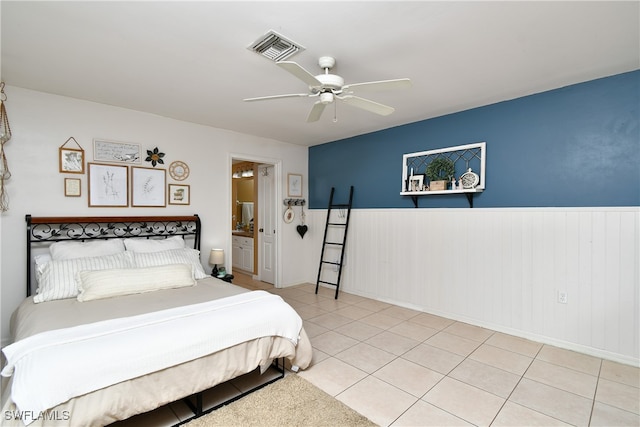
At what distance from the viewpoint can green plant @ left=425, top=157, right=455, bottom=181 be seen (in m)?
3.65

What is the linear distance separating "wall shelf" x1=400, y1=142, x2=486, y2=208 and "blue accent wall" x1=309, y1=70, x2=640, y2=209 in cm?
7

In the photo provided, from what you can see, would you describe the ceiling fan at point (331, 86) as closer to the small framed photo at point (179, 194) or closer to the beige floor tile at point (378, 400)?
the beige floor tile at point (378, 400)

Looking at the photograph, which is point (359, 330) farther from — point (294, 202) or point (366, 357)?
point (294, 202)

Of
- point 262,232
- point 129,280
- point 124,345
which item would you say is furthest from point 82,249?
point 262,232

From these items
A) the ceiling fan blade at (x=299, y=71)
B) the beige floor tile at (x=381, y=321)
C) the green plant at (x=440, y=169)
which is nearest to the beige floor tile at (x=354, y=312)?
the beige floor tile at (x=381, y=321)

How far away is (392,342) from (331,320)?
845mm

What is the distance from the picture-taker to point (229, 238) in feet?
14.6

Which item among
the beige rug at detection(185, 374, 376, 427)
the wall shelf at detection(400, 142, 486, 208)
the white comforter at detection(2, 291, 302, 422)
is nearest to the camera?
the white comforter at detection(2, 291, 302, 422)

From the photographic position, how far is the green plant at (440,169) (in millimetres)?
3654

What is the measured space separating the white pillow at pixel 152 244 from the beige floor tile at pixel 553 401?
3443mm

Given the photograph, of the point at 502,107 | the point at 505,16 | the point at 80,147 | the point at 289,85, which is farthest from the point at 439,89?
the point at 80,147

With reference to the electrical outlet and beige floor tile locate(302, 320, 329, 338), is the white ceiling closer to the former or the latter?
the electrical outlet

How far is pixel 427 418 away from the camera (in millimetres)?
1955

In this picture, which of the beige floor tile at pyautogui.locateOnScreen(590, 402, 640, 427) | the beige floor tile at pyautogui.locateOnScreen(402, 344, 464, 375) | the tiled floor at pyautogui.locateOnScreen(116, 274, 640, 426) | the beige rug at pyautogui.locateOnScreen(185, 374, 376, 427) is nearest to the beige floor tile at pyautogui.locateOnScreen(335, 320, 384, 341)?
the tiled floor at pyautogui.locateOnScreen(116, 274, 640, 426)
